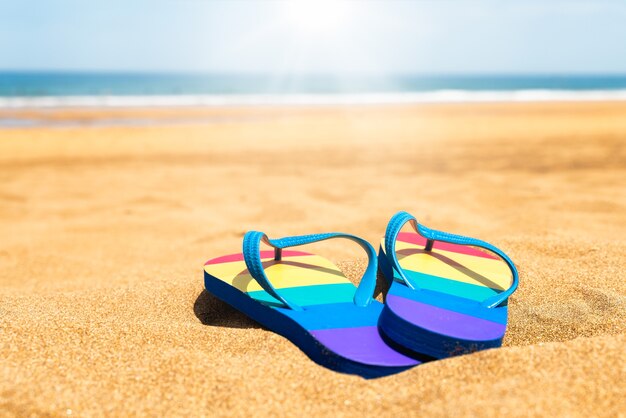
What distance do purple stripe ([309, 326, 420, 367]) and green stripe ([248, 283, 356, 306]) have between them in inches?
9.0

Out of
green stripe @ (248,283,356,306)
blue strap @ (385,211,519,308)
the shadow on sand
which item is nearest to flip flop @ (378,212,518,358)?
blue strap @ (385,211,519,308)

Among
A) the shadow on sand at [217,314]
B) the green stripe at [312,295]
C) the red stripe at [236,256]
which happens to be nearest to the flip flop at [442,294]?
the green stripe at [312,295]

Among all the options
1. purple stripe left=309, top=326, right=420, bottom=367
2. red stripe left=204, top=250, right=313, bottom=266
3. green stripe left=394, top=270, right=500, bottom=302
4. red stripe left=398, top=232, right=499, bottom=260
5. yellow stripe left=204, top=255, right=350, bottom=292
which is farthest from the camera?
red stripe left=398, top=232, right=499, bottom=260

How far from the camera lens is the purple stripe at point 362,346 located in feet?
4.98

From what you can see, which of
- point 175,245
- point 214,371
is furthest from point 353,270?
point 175,245

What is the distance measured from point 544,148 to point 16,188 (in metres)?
7.54

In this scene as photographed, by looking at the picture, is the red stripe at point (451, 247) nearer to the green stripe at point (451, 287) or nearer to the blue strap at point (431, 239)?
the blue strap at point (431, 239)

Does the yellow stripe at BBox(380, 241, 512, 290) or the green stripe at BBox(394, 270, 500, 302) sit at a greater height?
the green stripe at BBox(394, 270, 500, 302)

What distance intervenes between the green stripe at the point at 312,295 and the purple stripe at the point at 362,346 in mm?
227

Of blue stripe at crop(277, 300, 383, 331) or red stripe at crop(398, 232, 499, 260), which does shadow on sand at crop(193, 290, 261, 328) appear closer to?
blue stripe at crop(277, 300, 383, 331)

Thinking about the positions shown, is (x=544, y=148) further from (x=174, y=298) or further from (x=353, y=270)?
(x=174, y=298)

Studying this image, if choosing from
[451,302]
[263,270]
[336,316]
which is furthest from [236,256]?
[451,302]

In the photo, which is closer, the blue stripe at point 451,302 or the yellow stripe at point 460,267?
the blue stripe at point 451,302

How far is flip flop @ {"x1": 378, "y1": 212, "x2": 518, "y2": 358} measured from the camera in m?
1.55
